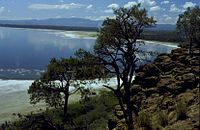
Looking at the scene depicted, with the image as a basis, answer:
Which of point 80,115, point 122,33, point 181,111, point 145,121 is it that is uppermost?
point 122,33

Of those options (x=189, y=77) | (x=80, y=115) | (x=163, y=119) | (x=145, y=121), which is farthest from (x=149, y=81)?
(x=80, y=115)

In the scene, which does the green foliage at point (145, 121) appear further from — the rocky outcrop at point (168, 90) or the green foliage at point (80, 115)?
the green foliage at point (80, 115)

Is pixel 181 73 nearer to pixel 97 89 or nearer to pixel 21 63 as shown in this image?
pixel 97 89

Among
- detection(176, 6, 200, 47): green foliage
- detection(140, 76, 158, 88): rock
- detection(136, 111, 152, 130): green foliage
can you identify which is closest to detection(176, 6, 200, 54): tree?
detection(176, 6, 200, 47): green foliage

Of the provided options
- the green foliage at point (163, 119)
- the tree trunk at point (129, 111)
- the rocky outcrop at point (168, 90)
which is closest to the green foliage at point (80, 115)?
the rocky outcrop at point (168, 90)

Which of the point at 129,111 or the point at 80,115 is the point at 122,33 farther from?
the point at 80,115

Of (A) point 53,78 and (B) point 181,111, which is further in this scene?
(A) point 53,78

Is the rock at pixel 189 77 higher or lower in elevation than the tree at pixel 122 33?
lower

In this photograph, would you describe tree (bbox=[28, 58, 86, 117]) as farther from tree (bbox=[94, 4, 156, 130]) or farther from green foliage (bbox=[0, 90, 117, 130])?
tree (bbox=[94, 4, 156, 130])

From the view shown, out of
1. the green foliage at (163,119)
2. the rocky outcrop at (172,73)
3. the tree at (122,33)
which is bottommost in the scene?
the green foliage at (163,119)

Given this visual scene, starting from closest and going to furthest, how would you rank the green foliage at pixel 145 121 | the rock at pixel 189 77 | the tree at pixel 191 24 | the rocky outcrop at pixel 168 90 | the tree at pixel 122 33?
the rocky outcrop at pixel 168 90, the green foliage at pixel 145 121, the rock at pixel 189 77, the tree at pixel 122 33, the tree at pixel 191 24

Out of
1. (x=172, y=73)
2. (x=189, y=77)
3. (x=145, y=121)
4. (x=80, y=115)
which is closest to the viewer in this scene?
(x=145, y=121)

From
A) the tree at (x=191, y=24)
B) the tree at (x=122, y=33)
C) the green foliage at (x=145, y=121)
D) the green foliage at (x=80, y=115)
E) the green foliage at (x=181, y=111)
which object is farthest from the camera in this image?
the tree at (x=191, y=24)

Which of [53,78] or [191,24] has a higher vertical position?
[191,24]
